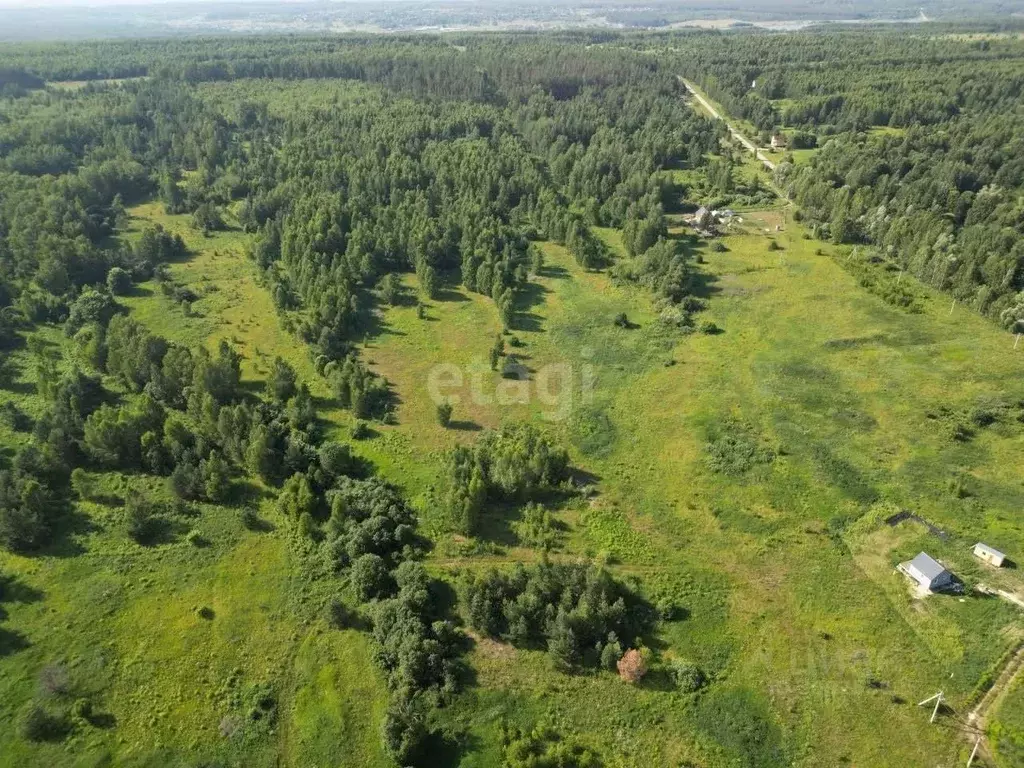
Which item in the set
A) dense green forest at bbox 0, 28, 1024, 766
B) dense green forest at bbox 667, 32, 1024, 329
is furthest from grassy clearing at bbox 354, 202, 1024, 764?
dense green forest at bbox 667, 32, 1024, 329

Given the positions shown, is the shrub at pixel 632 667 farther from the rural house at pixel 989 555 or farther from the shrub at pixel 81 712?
the shrub at pixel 81 712

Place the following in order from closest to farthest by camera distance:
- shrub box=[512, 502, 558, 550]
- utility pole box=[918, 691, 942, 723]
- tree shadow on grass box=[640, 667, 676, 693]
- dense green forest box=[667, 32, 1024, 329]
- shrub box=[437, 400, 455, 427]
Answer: utility pole box=[918, 691, 942, 723] → tree shadow on grass box=[640, 667, 676, 693] → shrub box=[512, 502, 558, 550] → shrub box=[437, 400, 455, 427] → dense green forest box=[667, 32, 1024, 329]

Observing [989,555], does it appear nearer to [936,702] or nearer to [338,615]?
[936,702]

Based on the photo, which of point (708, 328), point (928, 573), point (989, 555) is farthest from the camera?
point (708, 328)

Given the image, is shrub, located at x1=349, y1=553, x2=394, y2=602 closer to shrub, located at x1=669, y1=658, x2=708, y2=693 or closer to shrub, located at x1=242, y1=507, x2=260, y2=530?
shrub, located at x1=242, y1=507, x2=260, y2=530

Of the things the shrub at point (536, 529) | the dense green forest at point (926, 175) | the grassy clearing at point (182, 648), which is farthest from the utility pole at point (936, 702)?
the dense green forest at point (926, 175)

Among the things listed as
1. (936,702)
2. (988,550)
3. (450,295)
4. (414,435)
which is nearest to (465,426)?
(414,435)
